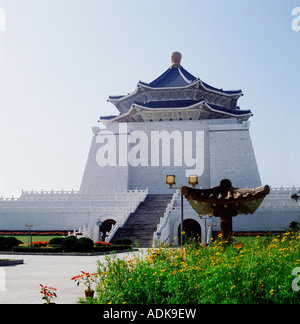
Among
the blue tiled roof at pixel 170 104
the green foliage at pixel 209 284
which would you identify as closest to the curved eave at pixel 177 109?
the blue tiled roof at pixel 170 104

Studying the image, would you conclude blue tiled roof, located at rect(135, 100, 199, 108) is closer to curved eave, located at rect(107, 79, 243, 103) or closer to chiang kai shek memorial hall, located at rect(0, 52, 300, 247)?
chiang kai shek memorial hall, located at rect(0, 52, 300, 247)

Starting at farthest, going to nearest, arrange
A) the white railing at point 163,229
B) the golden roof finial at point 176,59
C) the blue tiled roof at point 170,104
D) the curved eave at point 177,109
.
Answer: the golden roof finial at point 176,59 → the blue tiled roof at point 170,104 → the curved eave at point 177,109 → the white railing at point 163,229

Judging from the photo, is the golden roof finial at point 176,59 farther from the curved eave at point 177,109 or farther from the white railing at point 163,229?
the white railing at point 163,229

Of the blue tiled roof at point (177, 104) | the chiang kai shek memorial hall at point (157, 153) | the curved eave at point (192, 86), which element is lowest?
the chiang kai shek memorial hall at point (157, 153)

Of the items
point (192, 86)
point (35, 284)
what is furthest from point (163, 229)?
point (192, 86)

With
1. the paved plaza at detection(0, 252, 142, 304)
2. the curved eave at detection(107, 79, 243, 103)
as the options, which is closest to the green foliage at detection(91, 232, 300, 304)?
the paved plaza at detection(0, 252, 142, 304)

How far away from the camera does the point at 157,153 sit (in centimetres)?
3897

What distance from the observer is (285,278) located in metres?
5.69

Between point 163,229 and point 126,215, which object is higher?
point 126,215

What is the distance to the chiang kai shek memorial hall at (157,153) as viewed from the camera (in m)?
30.4

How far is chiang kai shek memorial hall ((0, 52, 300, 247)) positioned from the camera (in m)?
30.4

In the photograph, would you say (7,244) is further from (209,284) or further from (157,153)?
(157,153)
